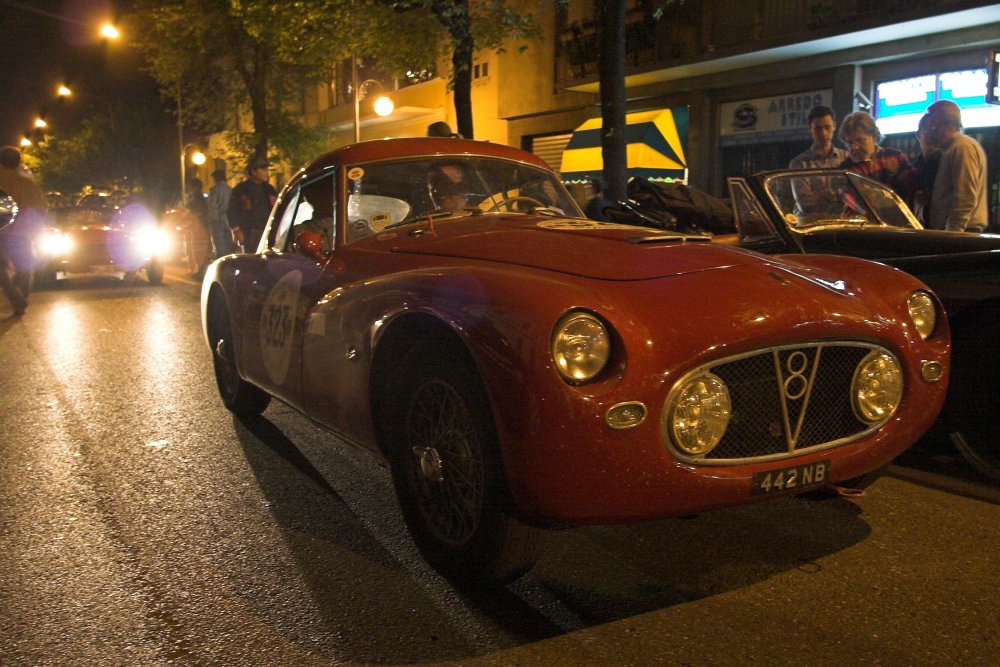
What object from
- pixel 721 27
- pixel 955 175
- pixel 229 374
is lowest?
pixel 229 374

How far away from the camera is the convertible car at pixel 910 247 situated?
4.43 m

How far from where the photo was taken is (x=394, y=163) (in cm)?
484

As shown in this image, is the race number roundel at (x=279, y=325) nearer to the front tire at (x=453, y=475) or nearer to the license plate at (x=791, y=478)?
the front tire at (x=453, y=475)

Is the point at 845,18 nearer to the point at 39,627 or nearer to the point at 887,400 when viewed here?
the point at 887,400

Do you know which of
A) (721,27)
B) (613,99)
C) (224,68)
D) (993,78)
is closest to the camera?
(993,78)

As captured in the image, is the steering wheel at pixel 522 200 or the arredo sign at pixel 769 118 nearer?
the steering wheel at pixel 522 200

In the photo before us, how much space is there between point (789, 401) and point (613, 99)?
355 inches

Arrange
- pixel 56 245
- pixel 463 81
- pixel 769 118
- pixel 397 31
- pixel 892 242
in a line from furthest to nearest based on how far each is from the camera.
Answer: pixel 769 118
pixel 397 31
pixel 56 245
pixel 463 81
pixel 892 242

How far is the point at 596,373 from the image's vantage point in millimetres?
2855

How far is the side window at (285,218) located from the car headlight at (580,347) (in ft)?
9.03

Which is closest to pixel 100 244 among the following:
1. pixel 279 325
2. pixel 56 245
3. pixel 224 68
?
pixel 56 245

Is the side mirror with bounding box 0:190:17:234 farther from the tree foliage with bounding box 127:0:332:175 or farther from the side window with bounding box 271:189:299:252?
the tree foliage with bounding box 127:0:332:175

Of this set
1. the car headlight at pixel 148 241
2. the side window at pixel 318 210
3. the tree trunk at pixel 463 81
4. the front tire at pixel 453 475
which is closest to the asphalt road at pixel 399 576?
the front tire at pixel 453 475

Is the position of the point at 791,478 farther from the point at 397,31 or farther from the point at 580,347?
the point at 397,31
